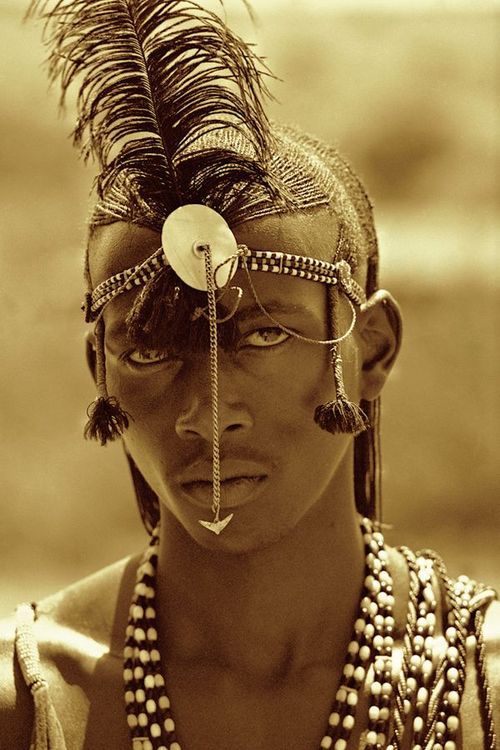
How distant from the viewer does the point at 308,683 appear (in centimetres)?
327

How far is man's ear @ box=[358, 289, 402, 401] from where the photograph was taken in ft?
11.4

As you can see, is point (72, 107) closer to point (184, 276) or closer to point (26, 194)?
point (26, 194)

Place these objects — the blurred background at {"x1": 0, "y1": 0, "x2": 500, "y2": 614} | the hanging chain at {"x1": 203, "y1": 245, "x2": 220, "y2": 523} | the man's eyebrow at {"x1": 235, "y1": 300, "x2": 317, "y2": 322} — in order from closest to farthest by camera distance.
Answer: the hanging chain at {"x1": 203, "y1": 245, "x2": 220, "y2": 523} < the man's eyebrow at {"x1": 235, "y1": 300, "x2": 317, "y2": 322} < the blurred background at {"x1": 0, "y1": 0, "x2": 500, "y2": 614}

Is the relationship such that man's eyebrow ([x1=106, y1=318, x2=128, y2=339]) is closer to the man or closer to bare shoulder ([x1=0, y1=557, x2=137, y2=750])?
the man

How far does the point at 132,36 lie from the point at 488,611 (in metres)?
1.67

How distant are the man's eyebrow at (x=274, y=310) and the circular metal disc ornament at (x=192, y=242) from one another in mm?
108

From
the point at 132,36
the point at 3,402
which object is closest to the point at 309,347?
the point at 132,36

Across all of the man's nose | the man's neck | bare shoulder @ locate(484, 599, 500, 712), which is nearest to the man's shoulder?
bare shoulder @ locate(484, 599, 500, 712)

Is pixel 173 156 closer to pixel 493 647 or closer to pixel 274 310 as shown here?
pixel 274 310

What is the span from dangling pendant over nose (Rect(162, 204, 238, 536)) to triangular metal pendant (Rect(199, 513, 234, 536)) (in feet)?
0.15

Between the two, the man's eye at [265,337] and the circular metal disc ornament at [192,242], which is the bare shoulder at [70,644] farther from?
the circular metal disc ornament at [192,242]

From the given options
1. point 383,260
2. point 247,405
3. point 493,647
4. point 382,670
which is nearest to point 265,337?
point 247,405

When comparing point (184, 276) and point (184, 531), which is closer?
point (184, 276)

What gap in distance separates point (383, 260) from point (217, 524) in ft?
11.8
